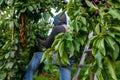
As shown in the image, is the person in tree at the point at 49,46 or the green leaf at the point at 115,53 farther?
the person in tree at the point at 49,46

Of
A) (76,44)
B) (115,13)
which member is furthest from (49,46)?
(115,13)

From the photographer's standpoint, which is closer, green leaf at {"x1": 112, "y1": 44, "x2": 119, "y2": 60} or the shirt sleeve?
green leaf at {"x1": 112, "y1": 44, "x2": 119, "y2": 60}

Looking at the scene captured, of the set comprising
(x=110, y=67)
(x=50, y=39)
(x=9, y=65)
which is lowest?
(x=9, y=65)

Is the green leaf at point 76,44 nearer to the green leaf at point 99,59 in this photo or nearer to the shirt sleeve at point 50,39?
the green leaf at point 99,59

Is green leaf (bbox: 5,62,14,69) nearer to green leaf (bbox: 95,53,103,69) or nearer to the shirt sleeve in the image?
the shirt sleeve

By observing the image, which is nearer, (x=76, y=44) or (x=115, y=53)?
(x=115, y=53)

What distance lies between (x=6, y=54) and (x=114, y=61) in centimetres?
Answer: 308

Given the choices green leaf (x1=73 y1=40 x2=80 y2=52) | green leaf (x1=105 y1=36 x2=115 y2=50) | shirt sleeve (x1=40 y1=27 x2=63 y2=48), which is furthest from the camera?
shirt sleeve (x1=40 y1=27 x2=63 y2=48)

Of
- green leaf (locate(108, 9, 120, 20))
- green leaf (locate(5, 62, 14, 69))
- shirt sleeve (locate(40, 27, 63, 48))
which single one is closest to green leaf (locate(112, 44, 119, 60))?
green leaf (locate(108, 9, 120, 20))

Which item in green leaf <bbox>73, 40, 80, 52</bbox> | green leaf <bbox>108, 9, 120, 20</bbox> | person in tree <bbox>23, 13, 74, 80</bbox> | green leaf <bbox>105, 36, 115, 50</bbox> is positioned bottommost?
Result: person in tree <bbox>23, 13, 74, 80</bbox>

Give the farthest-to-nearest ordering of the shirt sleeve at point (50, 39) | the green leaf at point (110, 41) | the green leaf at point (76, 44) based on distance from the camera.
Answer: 1. the shirt sleeve at point (50, 39)
2. the green leaf at point (76, 44)
3. the green leaf at point (110, 41)

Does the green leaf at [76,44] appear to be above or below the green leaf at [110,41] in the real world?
below

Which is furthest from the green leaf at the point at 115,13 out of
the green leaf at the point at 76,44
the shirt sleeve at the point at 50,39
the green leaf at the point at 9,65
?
the green leaf at the point at 9,65

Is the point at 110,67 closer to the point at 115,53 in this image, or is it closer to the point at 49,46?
the point at 115,53
